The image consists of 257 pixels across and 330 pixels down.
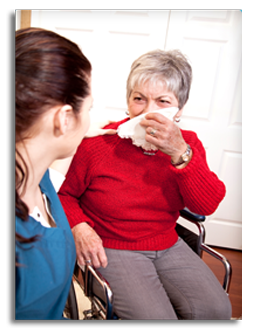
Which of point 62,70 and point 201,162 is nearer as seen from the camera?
point 62,70

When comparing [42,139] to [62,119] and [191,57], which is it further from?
[191,57]

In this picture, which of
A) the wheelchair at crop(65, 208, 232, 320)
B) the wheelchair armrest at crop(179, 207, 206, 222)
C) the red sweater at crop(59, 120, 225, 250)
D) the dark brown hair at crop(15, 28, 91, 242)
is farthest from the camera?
the wheelchair armrest at crop(179, 207, 206, 222)

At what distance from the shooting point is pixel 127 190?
2.58 feet

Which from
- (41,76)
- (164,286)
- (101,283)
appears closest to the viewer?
(41,76)

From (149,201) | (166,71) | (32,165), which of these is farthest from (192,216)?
(32,165)

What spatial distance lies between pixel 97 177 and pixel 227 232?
472 millimetres

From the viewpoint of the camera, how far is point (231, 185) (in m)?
0.79

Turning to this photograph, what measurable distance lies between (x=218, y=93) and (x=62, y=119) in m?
0.48

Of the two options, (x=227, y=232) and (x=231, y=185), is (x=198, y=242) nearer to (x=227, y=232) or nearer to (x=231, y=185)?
(x=227, y=232)

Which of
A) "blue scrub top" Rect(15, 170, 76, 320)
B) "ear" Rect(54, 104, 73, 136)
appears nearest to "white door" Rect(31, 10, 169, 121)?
"ear" Rect(54, 104, 73, 136)

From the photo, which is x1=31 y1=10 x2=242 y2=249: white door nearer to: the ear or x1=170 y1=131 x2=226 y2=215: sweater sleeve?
x1=170 y1=131 x2=226 y2=215: sweater sleeve

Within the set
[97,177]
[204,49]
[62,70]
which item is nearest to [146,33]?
[204,49]

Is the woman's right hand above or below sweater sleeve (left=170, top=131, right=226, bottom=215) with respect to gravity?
below

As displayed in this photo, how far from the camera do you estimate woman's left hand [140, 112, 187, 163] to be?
27.5 inches
